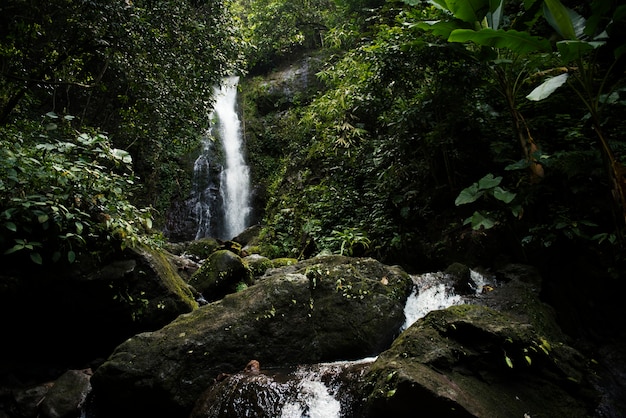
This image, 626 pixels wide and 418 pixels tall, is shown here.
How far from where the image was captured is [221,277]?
613 centimetres

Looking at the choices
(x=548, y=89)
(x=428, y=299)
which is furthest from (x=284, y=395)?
(x=548, y=89)

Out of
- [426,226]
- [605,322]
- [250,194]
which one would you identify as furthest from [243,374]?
[250,194]

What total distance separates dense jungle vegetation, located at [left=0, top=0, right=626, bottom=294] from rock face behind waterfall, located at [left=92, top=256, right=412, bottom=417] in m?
1.38

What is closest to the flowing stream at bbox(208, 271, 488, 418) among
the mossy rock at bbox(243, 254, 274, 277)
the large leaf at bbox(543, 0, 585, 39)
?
the mossy rock at bbox(243, 254, 274, 277)

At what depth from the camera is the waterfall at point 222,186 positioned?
47.3 ft

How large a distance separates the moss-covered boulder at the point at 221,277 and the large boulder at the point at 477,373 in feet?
11.6

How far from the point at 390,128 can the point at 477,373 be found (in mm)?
5379

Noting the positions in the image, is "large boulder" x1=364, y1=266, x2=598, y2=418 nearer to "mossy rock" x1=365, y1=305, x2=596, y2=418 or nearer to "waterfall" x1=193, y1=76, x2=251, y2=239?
"mossy rock" x1=365, y1=305, x2=596, y2=418

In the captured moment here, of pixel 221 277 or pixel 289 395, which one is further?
pixel 221 277

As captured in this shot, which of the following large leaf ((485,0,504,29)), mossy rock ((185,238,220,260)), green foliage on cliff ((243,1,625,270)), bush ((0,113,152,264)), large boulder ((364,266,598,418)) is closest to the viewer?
large boulder ((364,266,598,418))

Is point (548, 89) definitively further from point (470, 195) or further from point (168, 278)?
point (168, 278)

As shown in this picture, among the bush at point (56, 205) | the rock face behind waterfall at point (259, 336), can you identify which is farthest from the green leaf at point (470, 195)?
the bush at point (56, 205)

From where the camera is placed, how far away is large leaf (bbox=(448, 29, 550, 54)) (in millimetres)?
3701

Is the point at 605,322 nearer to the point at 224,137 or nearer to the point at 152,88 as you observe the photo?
the point at 152,88
